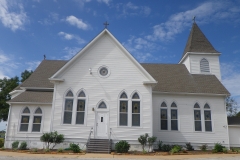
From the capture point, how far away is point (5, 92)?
36.2 metres

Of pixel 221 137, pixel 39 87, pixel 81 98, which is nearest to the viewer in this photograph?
pixel 81 98

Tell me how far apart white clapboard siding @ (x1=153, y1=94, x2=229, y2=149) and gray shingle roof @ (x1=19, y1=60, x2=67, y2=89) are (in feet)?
35.6

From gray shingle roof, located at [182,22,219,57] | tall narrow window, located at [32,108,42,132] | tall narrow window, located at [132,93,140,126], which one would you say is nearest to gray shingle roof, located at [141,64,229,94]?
gray shingle roof, located at [182,22,219,57]

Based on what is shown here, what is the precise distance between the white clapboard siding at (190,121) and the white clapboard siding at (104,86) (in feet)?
8.93

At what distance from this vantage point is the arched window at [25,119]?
690 inches

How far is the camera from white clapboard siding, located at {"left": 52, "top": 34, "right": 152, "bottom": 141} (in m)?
16.4

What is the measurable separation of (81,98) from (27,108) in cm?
505

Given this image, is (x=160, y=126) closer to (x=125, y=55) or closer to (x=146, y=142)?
(x=146, y=142)

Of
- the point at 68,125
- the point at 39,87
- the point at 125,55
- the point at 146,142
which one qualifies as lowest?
the point at 146,142

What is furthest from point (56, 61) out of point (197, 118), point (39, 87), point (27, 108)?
point (197, 118)

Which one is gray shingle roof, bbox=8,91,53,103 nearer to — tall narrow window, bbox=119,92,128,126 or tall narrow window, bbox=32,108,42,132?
tall narrow window, bbox=32,108,42,132

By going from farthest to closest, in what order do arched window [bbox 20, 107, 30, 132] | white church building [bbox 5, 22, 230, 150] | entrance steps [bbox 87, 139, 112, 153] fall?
arched window [bbox 20, 107, 30, 132] < white church building [bbox 5, 22, 230, 150] < entrance steps [bbox 87, 139, 112, 153]

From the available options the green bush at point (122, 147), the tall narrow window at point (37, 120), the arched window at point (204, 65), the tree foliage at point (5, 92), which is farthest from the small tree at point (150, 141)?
the tree foliage at point (5, 92)

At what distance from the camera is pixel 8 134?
56.7ft
